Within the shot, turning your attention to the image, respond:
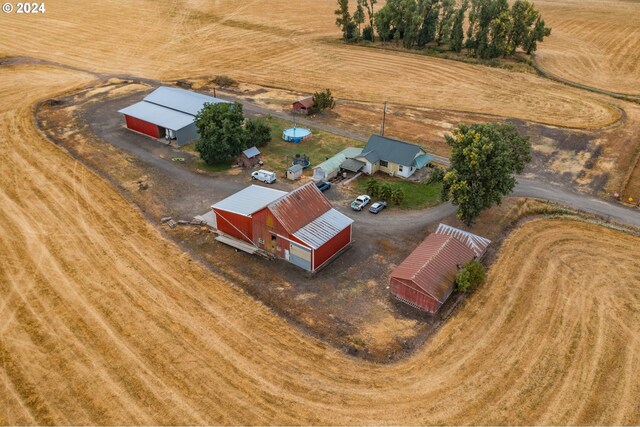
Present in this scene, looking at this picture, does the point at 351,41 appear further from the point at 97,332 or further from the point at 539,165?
the point at 97,332

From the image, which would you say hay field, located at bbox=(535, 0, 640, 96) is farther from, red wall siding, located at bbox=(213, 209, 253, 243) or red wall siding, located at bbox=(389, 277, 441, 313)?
red wall siding, located at bbox=(213, 209, 253, 243)

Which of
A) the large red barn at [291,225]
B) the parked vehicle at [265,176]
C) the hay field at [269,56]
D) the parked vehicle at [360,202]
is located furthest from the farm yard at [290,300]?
the hay field at [269,56]

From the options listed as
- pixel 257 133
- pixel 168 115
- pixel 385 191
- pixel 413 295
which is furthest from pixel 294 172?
pixel 413 295

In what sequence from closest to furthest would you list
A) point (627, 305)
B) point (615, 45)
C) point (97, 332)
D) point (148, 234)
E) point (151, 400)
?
point (151, 400)
point (97, 332)
point (627, 305)
point (148, 234)
point (615, 45)

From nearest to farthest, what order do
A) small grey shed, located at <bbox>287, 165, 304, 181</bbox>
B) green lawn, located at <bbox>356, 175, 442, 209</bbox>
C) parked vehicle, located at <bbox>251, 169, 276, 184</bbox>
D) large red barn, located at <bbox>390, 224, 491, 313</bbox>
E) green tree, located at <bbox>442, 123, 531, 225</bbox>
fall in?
large red barn, located at <bbox>390, 224, 491, 313</bbox> < green tree, located at <bbox>442, 123, 531, 225</bbox> < green lawn, located at <bbox>356, 175, 442, 209</bbox> < parked vehicle, located at <bbox>251, 169, 276, 184</bbox> < small grey shed, located at <bbox>287, 165, 304, 181</bbox>

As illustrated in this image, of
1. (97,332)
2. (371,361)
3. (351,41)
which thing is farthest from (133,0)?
(371,361)

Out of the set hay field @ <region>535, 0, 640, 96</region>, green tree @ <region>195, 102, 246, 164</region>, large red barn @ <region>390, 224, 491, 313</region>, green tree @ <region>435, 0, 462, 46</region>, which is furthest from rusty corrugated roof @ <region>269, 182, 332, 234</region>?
green tree @ <region>435, 0, 462, 46</region>

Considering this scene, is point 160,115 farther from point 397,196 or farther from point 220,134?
point 397,196
